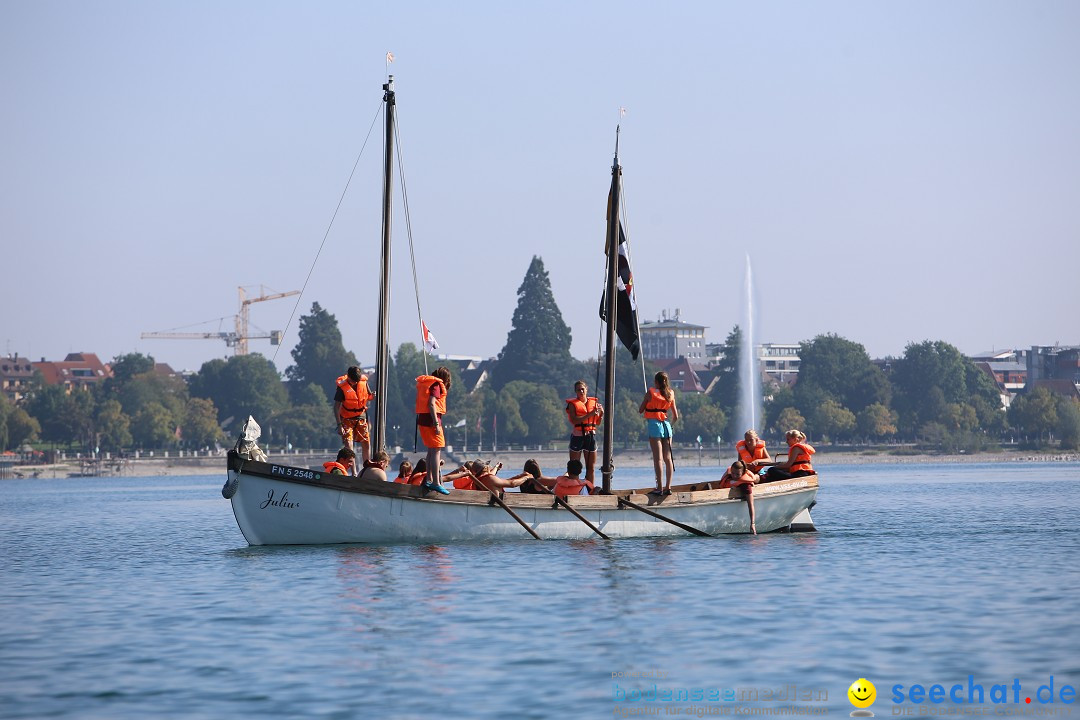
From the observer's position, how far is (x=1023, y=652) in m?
17.7

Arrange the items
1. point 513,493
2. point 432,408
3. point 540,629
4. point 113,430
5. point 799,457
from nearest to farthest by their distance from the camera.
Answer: point 540,629, point 432,408, point 513,493, point 799,457, point 113,430

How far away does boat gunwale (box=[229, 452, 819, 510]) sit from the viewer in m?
30.1

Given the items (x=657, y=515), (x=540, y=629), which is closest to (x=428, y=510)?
(x=657, y=515)

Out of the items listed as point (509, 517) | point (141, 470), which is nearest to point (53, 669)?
point (509, 517)

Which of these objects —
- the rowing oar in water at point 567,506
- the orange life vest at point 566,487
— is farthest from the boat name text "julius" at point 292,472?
the orange life vest at point 566,487

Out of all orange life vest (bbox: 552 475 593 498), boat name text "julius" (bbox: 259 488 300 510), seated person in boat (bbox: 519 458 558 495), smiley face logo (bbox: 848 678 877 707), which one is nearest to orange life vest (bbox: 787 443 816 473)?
orange life vest (bbox: 552 475 593 498)

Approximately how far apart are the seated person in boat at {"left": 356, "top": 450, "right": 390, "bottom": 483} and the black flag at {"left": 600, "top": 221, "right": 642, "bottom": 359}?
6.54 metres

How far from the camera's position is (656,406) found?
31453 mm

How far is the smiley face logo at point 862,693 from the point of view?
15188 millimetres

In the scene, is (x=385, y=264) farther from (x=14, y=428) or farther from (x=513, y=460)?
(x=14, y=428)

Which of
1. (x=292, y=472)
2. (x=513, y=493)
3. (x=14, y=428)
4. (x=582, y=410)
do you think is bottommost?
(x=513, y=493)

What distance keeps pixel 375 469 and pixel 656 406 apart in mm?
6095

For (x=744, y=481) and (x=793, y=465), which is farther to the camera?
(x=793, y=465)

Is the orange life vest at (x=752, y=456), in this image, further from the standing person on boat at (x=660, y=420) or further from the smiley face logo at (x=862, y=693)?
the smiley face logo at (x=862, y=693)
